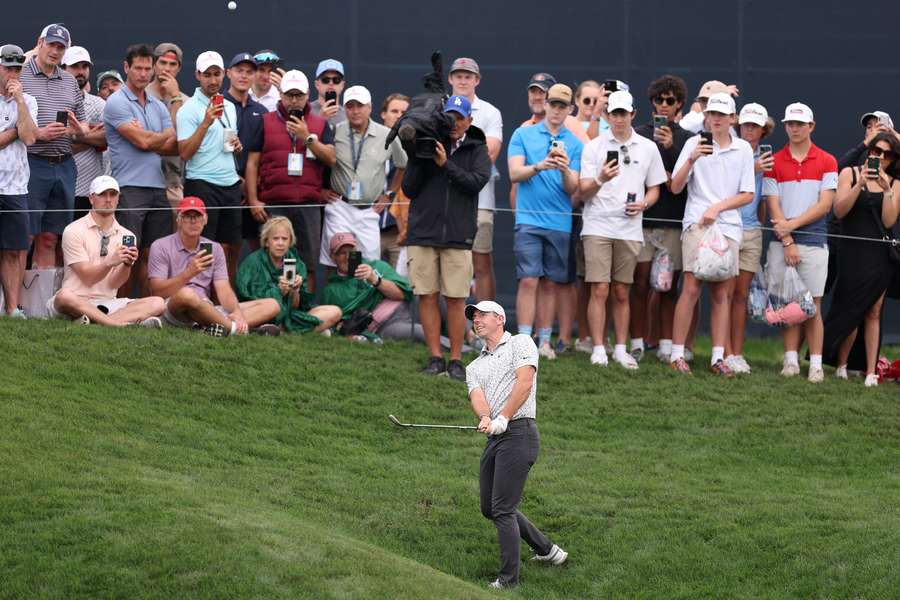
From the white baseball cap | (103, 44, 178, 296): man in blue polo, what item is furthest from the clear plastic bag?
(103, 44, 178, 296): man in blue polo

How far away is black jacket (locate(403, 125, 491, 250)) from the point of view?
13062 mm

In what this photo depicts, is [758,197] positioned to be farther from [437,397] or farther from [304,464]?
[304,464]

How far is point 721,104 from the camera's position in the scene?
541 inches

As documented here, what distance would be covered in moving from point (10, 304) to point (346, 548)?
16.8 feet

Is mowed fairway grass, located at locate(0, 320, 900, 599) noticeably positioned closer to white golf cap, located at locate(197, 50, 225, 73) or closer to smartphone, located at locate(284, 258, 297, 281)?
smartphone, located at locate(284, 258, 297, 281)

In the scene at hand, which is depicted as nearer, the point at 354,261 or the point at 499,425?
the point at 499,425

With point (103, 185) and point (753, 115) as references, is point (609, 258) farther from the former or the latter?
point (103, 185)

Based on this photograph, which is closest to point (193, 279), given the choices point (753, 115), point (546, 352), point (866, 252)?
point (546, 352)

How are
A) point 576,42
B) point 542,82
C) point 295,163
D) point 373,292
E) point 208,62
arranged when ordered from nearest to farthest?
1. point 208,62
2. point 295,163
3. point 373,292
4. point 542,82
5. point 576,42

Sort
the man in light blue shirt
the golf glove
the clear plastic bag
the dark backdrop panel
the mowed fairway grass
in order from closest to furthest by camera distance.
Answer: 1. the mowed fairway grass
2. the golf glove
3. the man in light blue shirt
4. the clear plastic bag
5. the dark backdrop panel

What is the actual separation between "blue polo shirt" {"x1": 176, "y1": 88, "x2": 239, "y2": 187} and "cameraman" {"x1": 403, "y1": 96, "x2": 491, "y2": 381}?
1644 mm

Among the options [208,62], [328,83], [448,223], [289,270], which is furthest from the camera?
[328,83]

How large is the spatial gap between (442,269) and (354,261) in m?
1.09

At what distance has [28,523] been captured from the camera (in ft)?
29.8
